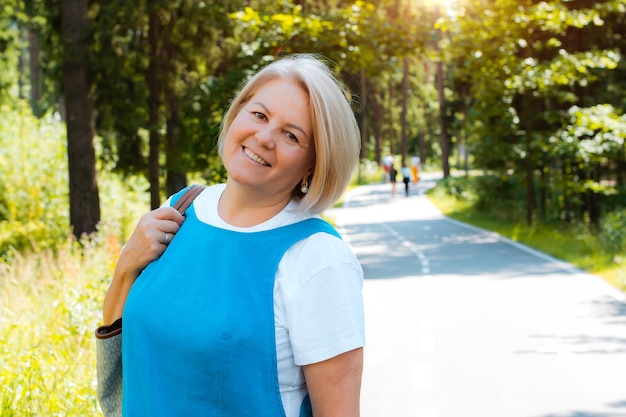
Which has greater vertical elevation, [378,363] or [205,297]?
[205,297]

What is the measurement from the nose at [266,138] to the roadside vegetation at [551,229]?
11.9m

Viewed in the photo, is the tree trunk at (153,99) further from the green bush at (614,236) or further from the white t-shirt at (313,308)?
the white t-shirt at (313,308)

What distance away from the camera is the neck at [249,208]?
2.41 m

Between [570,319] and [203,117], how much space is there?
356 inches

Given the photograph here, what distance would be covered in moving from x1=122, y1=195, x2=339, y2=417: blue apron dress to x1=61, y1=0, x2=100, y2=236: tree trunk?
1574cm

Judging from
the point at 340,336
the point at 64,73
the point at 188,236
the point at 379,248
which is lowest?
the point at 379,248

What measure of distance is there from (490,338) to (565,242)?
1010cm

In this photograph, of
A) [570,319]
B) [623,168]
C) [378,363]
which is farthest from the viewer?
[623,168]

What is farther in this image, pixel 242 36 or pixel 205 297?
pixel 242 36

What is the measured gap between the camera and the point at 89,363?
7.16 metres

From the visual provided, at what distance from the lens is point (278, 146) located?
2414 millimetres

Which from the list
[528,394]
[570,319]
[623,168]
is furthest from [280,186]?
[623,168]

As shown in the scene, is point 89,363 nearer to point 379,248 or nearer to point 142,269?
point 142,269

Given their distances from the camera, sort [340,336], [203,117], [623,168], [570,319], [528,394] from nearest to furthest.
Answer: [340,336] → [528,394] → [570,319] → [203,117] → [623,168]
